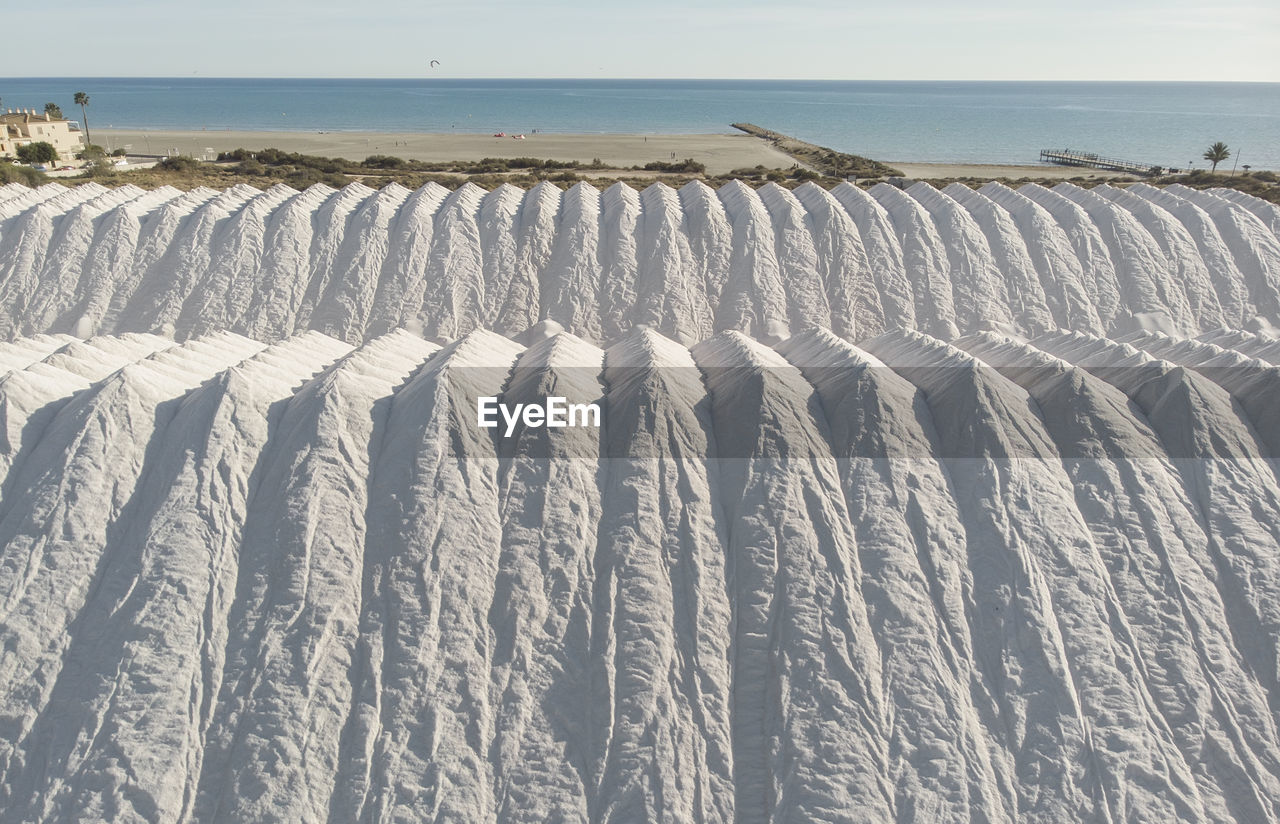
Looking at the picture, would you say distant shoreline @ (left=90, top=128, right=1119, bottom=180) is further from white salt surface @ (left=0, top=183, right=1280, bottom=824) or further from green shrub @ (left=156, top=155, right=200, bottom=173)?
white salt surface @ (left=0, top=183, right=1280, bottom=824)

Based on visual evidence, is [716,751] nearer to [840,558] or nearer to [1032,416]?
[840,558]

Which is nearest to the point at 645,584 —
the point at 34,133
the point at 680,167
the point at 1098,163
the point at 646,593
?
the point at 646,593

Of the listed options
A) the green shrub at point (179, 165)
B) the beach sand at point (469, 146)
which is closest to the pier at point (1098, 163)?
the beach sand at point (469, 146)

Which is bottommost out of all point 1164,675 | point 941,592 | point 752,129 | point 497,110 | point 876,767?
point 876,767

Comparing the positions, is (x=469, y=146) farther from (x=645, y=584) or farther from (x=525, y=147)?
(x=645, y=584)

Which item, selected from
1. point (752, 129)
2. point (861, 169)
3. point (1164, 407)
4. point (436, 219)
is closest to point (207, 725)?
point (1164, 407)

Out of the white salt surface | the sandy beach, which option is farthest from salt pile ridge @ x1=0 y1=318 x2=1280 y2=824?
the sandy beach
